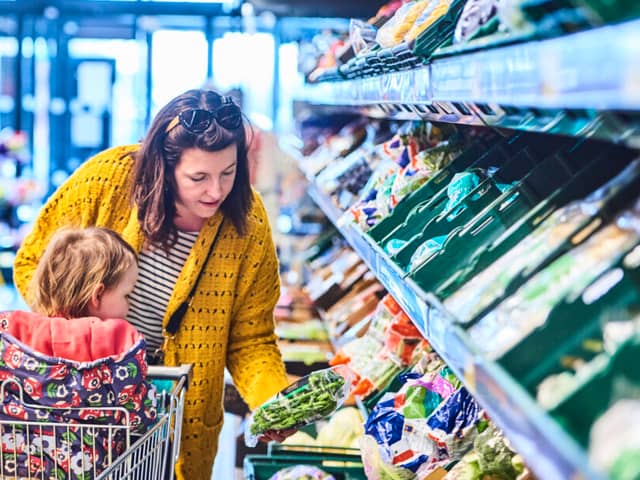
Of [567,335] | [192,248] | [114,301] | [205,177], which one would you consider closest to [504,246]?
[567,335]

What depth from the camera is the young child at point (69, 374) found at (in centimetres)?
197

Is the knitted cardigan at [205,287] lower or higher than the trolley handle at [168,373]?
higher

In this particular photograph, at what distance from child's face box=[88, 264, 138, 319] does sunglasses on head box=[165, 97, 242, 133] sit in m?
0.46

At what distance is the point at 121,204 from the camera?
283 cm

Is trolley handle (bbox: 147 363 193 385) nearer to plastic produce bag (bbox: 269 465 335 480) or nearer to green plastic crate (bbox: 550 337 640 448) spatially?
plastic produce bag (bbox: 269 465 335 480)

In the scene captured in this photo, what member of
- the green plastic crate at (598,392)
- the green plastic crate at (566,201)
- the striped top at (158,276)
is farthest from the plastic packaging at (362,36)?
the green plastic crate at (598,392)

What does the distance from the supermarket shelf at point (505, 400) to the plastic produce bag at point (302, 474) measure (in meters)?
1.05

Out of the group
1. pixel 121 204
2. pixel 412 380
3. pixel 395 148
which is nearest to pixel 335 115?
pixel 395 148

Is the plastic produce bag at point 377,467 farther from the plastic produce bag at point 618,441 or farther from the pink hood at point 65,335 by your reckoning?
the plastic produce bag at point 618,441

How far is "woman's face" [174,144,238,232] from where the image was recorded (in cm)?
261

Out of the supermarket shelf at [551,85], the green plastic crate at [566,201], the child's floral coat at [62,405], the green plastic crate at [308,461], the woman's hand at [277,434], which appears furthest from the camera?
the green plastic crate at [308,461]

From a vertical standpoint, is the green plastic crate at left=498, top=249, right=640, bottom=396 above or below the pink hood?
below

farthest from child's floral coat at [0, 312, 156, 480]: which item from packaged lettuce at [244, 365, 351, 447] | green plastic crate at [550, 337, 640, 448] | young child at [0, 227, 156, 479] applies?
green plastic crate at [550, 337, 640, 448]

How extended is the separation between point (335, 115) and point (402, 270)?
13.3 feet
